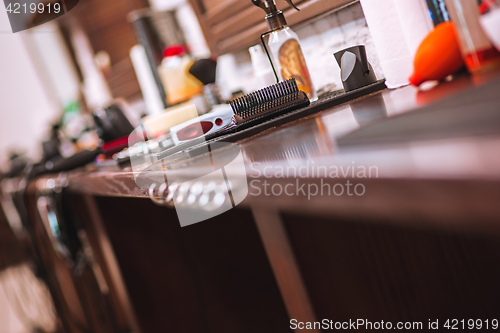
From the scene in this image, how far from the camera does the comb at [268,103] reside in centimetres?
61

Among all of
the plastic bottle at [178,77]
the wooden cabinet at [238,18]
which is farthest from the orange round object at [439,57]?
the plastic bottle at [178,77]

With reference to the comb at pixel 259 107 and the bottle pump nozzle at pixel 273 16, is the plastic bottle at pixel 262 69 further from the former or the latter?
the comb at pixel 259 107

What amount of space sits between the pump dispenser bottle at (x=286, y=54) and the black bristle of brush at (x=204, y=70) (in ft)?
0.84

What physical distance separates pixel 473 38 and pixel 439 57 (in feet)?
0.25

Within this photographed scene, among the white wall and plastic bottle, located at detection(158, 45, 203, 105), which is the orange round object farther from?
the white wall

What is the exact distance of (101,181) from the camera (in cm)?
71

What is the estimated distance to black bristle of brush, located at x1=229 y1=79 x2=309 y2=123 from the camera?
2.02ft

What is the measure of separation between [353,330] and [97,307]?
1385 mm

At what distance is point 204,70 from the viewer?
101 centimetres

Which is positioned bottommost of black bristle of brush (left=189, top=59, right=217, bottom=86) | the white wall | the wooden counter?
the wooden counter

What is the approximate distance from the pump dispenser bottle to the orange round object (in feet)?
1.06

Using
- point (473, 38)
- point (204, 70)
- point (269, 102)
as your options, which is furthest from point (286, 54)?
point (473, 38)

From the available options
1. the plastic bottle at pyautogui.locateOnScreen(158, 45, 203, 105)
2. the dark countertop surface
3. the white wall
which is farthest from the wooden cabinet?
the white wall

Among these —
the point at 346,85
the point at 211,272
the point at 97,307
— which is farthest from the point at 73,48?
the point at 346,85
